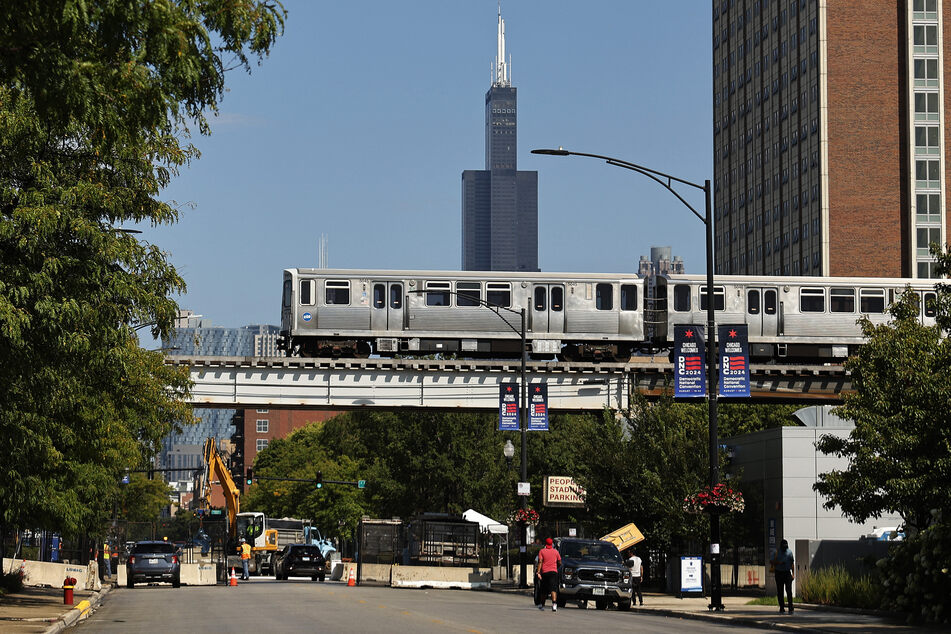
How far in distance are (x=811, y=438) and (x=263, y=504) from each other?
327 feet

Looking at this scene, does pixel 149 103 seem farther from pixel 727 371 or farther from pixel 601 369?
pixel 601 369

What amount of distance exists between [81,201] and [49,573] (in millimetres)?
30496

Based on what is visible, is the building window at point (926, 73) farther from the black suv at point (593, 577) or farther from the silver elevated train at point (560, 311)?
the black suv at point (593, 577)

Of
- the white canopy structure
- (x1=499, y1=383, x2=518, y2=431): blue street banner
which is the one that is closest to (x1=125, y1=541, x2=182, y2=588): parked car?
(x1=499, y1=383, x2=518, y2=431): blue street banner

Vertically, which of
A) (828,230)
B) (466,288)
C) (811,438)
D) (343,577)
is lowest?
(343,577)

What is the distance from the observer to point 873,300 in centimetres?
5894

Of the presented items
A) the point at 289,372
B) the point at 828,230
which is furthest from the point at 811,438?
the point at 828,230

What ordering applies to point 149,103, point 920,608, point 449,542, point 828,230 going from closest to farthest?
1. point 149,103
2. point 920,608
3. point 449,542
4. point 828,230

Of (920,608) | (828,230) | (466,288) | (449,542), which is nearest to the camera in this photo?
(920,608)

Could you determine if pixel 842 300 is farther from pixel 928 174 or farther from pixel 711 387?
pixel 928 174

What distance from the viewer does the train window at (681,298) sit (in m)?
58.2

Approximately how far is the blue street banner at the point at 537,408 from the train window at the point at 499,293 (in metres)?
11.0

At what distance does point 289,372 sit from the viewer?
6438cm

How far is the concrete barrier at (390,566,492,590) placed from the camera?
46.3 meters
